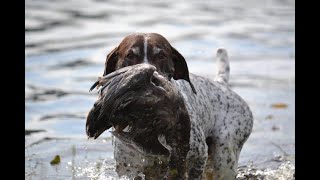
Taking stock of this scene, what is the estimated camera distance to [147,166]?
6.82 metres

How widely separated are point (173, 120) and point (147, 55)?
76cm

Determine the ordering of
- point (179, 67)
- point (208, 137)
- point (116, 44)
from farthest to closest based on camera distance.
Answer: point (116, 44) < point (208, 137) < point (179, 67)

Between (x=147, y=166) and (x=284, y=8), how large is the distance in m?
13.5

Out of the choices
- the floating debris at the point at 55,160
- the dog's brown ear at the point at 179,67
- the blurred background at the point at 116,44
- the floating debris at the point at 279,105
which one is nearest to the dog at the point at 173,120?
the dog's brown ear at the point at 179,67

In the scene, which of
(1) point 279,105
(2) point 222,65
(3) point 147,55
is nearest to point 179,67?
(3) point 147,55

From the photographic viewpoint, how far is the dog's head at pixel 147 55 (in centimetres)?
643

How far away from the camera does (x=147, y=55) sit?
6426 millimetres

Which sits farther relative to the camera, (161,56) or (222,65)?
(222,65)

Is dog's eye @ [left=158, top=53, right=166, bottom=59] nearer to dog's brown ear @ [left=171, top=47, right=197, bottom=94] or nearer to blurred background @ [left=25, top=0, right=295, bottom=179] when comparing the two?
dog's brown ear @ [left=171, top=47, right=197, bottom=94]

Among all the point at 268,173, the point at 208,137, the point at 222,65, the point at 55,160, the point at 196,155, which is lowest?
the point at 268,173

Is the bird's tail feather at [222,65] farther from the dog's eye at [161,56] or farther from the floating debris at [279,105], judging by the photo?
the floating debris at [279,105]

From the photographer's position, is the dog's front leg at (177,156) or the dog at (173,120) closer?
the dog at (173,120)

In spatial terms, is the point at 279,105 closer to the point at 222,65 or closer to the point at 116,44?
the point at 222,65

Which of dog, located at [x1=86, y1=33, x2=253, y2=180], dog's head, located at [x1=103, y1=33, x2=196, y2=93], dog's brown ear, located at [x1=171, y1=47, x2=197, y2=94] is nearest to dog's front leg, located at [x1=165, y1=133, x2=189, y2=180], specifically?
dog, located at [x1=86, y1=33, x2=253, y2=180]
